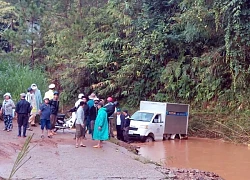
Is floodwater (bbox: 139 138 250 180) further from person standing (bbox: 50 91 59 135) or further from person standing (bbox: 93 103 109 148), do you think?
person standing (bbox: 50 91 59 135)

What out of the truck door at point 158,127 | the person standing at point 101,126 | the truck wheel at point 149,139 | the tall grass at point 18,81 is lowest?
the truck wheel at point 149,139

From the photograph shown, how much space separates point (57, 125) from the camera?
16.3 metres

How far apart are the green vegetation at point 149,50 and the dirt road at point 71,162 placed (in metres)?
10.6

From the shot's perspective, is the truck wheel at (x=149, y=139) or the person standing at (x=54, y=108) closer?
the person standing at (x=54, y=108)

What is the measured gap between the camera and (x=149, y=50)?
26547 mm

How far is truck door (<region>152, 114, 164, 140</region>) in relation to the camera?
69.9ft

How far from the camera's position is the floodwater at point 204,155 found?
14403 mm

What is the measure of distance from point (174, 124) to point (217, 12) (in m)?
6.29

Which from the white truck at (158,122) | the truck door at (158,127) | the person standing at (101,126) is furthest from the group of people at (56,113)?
the truck door at (158,127)

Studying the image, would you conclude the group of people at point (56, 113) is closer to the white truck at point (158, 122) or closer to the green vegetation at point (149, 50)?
the white truck at point (158, 122)

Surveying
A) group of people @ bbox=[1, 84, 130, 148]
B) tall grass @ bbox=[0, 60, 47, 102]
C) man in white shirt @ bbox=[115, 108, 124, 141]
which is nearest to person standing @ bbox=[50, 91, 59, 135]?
group of people @ bbox=[1, 84, 130, 148]

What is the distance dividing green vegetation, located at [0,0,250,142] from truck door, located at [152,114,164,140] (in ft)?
10.5

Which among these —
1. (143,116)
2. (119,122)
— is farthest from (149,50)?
(119,122)

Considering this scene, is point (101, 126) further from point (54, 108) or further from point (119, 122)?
point (119, 122)
